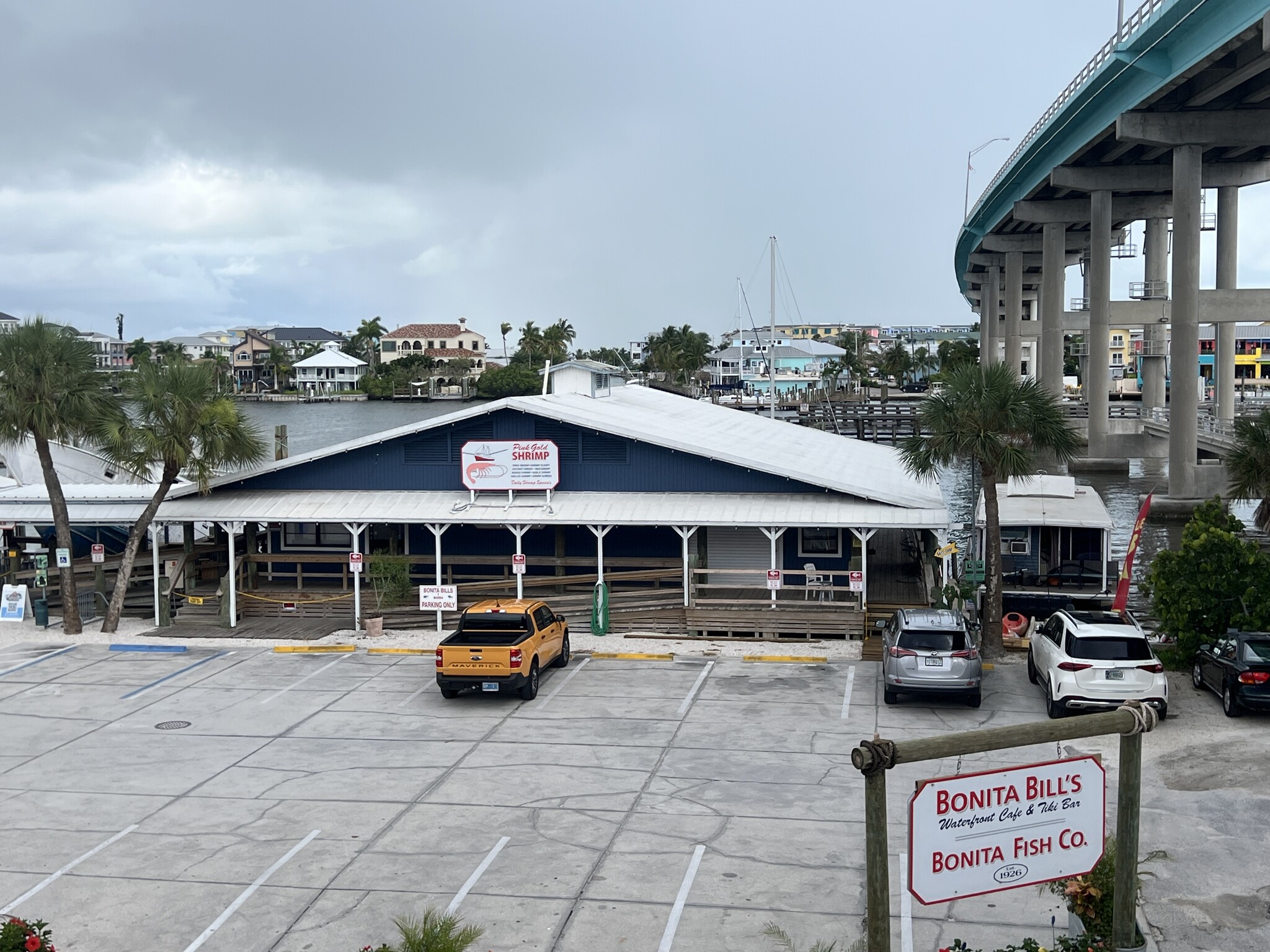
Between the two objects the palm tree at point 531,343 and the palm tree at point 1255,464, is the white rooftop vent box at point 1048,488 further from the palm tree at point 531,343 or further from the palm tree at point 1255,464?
the palm tree at point 531,343

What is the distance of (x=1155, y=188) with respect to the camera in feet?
252

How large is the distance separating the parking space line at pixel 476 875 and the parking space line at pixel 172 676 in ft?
38.3

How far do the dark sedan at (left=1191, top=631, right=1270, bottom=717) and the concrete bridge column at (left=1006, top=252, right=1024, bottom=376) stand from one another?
82460mm

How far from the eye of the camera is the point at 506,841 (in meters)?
15.5

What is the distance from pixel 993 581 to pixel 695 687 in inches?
286

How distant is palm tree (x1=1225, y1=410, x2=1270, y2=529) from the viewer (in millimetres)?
25969

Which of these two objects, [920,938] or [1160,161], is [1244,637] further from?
[1160,161]

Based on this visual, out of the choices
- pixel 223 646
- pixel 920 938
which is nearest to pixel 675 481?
pixel 223 646

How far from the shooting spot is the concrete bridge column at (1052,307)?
3477 inches

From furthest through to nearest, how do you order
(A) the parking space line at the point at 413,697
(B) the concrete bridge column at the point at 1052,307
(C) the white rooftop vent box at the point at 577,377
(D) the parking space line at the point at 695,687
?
(B) the concrete bridge column at the point at 1052,307 → (C) the white rooftop vent box at the point at 577,377 → (A) the parking space line at the point at 413,697 → (D) the parking space line at the point at 695,687

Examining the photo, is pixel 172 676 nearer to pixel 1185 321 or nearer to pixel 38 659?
pixel 38 659

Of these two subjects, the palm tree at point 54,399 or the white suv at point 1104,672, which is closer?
the white suv at point 1104,672

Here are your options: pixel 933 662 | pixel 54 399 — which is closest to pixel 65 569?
pixel 54 399

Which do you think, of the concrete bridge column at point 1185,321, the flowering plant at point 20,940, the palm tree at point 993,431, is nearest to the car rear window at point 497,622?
the palm tree at point 993,431
